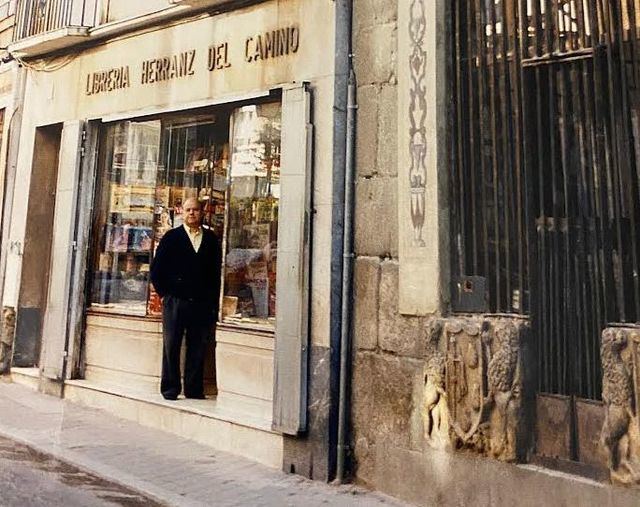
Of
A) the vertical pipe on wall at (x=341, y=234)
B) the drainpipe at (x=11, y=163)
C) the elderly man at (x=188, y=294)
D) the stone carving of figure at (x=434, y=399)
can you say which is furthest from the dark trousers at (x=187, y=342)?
the drainpipe at (x=11, y=163)

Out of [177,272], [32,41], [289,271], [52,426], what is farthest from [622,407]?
[32,41]

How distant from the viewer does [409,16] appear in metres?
5.36

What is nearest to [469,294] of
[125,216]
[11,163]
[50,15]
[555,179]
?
[555,179]

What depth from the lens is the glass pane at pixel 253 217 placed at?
21.8ft

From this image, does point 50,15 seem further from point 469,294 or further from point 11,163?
point 469,294

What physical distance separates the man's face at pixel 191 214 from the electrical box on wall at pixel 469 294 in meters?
3.34

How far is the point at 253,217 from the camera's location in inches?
270

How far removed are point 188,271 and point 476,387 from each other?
3.58 m

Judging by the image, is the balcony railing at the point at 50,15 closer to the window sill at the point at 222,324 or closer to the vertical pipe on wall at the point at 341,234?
the window sill at the point at 222,324

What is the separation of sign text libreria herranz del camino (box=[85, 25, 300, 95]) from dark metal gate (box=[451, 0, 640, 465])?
5.90 feet

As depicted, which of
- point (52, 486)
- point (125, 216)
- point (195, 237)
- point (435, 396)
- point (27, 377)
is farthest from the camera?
point (27, 377)

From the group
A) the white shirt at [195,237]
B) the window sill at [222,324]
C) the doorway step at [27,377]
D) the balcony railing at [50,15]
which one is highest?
the balcony railing at [50,15]

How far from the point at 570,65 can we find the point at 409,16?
1.39 metres

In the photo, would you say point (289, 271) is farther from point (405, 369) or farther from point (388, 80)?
point (388, 80)
